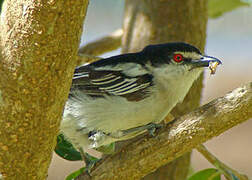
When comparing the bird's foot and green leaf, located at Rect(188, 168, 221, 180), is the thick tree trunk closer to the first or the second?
green leaf, located at Rect(188, 168, 221, 180)

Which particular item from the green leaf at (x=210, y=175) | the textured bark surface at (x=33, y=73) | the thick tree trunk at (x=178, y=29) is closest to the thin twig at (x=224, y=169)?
the green leaf at (x=210, y=175)

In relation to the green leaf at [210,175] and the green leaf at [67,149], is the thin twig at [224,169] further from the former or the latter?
the green leaf at [67,149]

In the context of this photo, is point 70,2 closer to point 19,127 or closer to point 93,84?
point 19,127

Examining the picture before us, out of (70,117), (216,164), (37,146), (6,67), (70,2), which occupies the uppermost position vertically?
(70,2)

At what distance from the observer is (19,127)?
2.20m

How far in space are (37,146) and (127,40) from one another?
2291mm

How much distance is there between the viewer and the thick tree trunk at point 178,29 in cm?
407

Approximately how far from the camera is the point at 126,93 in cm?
304

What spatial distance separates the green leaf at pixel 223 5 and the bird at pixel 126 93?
1602 mm

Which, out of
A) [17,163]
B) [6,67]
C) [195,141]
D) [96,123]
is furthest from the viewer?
[96,123]

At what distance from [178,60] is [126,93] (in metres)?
0.44

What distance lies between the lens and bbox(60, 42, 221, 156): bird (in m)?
2.99

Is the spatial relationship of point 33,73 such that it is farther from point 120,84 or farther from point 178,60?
point 178,60

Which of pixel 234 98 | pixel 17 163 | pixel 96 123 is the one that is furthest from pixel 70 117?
pixel 234 98
